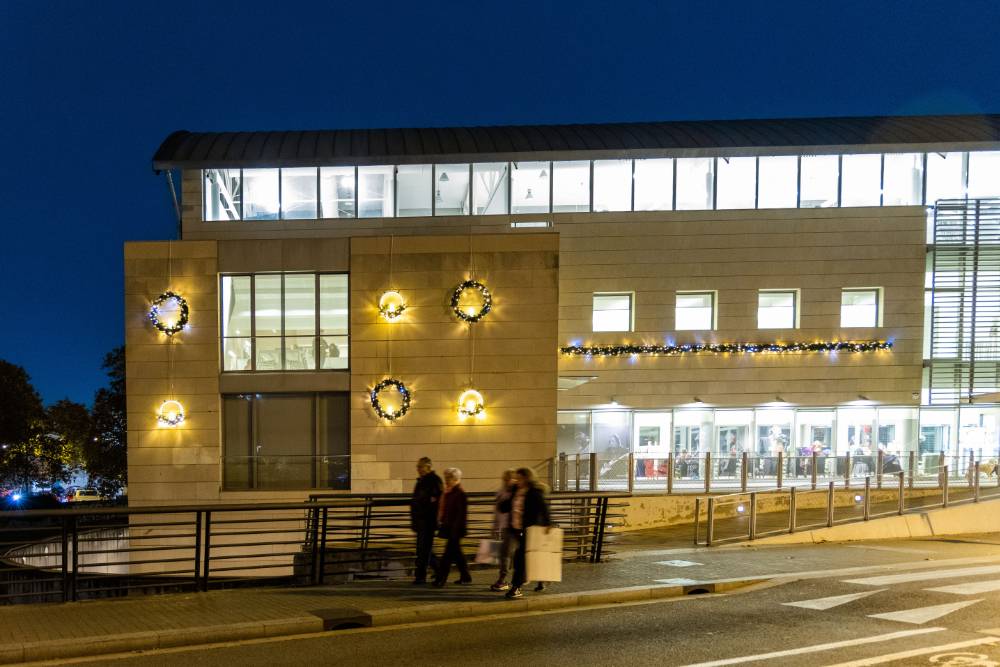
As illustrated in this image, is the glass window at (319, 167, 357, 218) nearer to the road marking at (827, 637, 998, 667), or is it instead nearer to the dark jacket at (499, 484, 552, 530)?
the dark jacket at (499, 484, 552, 530)

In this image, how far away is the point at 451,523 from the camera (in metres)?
10.9

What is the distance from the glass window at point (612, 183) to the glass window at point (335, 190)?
7739 mm

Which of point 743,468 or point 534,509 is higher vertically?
point 534,509

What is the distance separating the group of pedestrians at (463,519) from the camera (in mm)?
10211

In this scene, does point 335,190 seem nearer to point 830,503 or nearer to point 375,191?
point 375,191

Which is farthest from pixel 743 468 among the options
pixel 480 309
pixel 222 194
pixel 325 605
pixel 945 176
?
pixel 222 194

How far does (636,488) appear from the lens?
20.8m

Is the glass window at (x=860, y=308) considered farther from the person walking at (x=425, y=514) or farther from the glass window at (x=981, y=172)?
the person walking at (x=425, y=514)

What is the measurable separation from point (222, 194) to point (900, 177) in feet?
70.2

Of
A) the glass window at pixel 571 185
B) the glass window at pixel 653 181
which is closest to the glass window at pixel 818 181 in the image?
the glass window at pixel 653 181

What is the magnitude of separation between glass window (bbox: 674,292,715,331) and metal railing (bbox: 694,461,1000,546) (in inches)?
267

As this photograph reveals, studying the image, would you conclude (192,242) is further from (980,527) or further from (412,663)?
(980,527)

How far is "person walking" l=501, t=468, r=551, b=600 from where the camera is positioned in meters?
10.1

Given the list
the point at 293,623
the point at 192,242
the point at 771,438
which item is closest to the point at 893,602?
the point at 293,623
